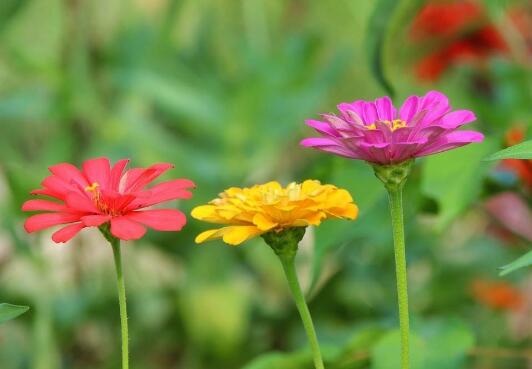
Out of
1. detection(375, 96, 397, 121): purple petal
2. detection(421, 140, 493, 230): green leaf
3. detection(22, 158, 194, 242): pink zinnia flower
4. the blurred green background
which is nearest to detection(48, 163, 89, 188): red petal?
detection(22, 158, 194, 242): pink zinnia flower

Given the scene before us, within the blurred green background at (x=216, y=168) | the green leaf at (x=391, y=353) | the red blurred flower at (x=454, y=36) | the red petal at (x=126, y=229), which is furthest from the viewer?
the red blurred flower at (x=454, y=36)

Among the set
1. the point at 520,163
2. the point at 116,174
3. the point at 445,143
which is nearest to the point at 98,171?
the point at 116,174

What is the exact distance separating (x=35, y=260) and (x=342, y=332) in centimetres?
27

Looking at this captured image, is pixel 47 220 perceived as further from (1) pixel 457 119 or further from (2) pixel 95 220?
(1) pixel 457 119

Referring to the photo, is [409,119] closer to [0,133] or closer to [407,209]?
[407,209]

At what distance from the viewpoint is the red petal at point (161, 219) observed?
30cm

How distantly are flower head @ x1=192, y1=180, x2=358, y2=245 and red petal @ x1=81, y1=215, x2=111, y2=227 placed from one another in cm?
3

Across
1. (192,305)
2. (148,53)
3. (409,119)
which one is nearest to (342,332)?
(192,305)

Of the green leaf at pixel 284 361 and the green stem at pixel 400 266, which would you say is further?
the green leaf at pixel 284 361

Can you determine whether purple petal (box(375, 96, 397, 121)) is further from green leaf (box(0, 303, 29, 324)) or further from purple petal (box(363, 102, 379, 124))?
green leaf (box(0, 303, 29, 324))

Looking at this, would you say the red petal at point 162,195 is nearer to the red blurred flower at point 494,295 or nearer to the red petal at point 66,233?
the red petal at point 66,233

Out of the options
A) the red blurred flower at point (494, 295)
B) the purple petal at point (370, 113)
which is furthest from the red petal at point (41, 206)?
the red blurred flower at point (494, 295)

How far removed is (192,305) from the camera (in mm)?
876

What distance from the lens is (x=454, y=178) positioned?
523mm
